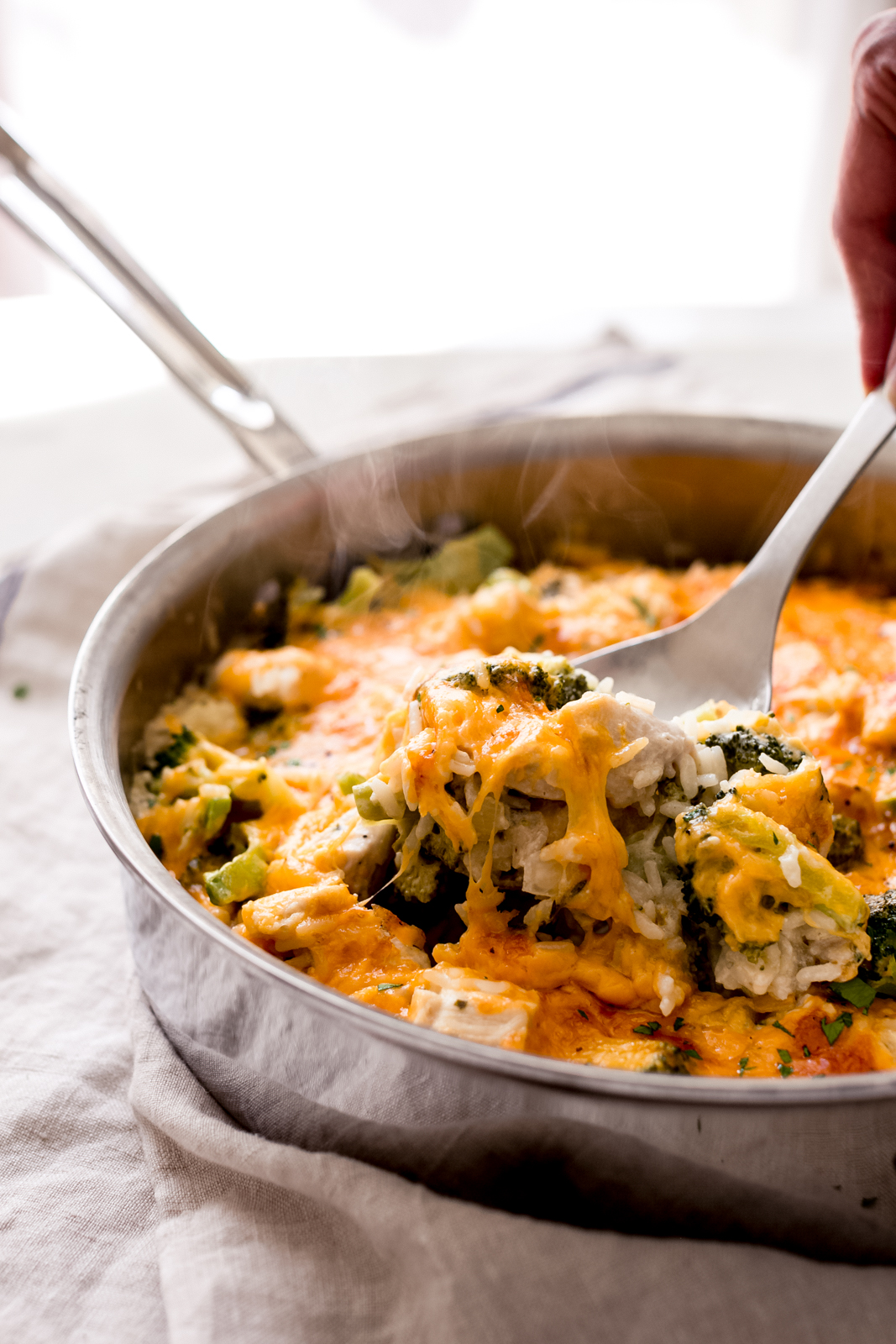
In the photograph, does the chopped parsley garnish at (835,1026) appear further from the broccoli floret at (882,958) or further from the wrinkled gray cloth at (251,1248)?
the wrinkled gray cloth at (251,1248)

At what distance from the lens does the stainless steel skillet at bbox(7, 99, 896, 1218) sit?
4.90 feet

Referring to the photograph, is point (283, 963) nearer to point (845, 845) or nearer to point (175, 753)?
point (175, 753)

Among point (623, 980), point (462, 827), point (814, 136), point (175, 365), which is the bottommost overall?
point (814, 136)

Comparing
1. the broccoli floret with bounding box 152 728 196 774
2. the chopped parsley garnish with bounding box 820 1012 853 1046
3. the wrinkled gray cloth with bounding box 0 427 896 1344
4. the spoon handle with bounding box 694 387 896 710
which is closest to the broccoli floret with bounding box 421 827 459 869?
the wrinkled gray cloth with bounding box 0 427 896 1344

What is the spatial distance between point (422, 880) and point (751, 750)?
665mm

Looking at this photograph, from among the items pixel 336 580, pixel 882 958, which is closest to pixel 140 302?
pixel 336 580

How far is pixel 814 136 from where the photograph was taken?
720 cm

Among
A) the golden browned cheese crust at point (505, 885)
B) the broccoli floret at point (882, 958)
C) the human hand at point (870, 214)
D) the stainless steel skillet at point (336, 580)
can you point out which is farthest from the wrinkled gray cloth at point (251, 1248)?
the human hand at point (870, 214)

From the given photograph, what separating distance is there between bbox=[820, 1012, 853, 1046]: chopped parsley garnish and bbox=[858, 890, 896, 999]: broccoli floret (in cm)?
8

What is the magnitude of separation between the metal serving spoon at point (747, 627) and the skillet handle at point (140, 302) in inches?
48.5

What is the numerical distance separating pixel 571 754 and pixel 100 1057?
1.20 meters

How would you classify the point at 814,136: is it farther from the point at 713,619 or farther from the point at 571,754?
the point at 571,754

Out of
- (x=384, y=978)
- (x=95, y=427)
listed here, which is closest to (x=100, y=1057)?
(x=384, y=978)

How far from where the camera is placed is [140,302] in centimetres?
300
